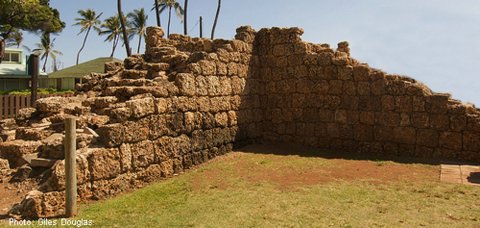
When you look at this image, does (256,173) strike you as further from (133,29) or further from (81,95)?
(133,29)

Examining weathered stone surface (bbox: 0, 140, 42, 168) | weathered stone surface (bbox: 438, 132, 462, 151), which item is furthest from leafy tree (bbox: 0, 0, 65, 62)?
weathered stone surface (bbox: 438, 132, 462, 151)

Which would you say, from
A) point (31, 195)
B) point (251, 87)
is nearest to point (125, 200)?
point (31, 195)

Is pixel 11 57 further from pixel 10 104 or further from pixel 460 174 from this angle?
pixel 460 174

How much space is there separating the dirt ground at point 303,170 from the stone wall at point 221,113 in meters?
0.91

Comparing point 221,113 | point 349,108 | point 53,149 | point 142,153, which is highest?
point 349,108

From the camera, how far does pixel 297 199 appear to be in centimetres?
670

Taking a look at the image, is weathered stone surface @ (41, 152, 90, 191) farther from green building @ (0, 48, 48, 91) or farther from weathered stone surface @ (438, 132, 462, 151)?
green building @ (0, 48, 48, 91)

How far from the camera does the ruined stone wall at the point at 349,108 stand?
10.1m

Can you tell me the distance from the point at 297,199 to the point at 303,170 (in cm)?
233

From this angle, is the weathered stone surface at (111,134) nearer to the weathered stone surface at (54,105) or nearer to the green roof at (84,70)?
the weathered stone surface at (54,105)

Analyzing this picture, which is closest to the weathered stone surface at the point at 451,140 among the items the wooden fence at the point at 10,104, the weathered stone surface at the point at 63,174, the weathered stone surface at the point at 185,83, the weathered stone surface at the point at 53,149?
the weathered stone surface at the point at 185,83

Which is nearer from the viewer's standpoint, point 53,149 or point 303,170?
point 53,149

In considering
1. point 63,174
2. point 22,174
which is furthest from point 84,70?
point 63,174

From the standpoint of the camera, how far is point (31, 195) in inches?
228
